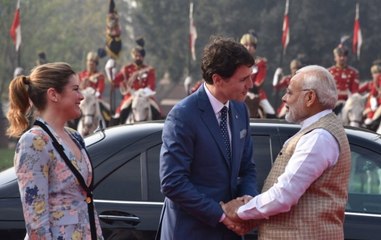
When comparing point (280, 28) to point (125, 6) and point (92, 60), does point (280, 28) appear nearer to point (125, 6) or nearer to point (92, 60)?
point (92, 60)

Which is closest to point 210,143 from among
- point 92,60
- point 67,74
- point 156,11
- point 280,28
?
point 67,74

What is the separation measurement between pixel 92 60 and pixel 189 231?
16.2m

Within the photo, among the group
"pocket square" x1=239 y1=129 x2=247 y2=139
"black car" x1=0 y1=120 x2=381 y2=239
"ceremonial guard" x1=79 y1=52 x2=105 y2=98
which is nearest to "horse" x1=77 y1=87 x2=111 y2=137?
"ceremonial guard" x1=79 y1=52 x2=105 y2=98

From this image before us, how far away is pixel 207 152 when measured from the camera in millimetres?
4074

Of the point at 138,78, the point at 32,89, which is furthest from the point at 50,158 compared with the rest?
the point at 138,78

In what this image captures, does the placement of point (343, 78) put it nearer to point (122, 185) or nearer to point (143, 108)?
point (143, 108)

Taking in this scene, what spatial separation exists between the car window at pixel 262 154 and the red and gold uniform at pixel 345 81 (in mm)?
12954

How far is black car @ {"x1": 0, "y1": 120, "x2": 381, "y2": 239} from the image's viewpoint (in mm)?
5164

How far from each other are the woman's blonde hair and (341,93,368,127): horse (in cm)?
1313

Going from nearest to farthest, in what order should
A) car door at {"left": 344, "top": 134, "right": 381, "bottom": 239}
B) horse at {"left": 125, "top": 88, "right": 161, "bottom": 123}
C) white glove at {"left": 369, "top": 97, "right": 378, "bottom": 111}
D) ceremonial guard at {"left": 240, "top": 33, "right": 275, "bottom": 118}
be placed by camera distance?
car door at {"left": 344, "top": 134, "right": 381, "bottom": 239} < ceremonial guard at {"left": 240, "top": 33, "right": 275, "bottom": 118} < white glove at {"left": 369, "top": 97, "right": 378, "bottom": 111} < horse at {"left": 125, "top": 88, "right": 161, "bottom": 123}

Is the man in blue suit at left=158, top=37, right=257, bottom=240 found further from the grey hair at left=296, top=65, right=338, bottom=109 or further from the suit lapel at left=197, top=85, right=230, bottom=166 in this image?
the grey hair at left=296, top=65, right=338, bottom=109

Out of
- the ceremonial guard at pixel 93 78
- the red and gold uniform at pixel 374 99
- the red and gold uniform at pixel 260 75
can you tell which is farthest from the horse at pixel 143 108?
the red and gold uniform at pixel 374 99

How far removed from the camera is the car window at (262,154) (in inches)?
209

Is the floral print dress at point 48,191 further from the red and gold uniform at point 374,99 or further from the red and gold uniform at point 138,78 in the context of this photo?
the red and gold uniform at point 138,78
